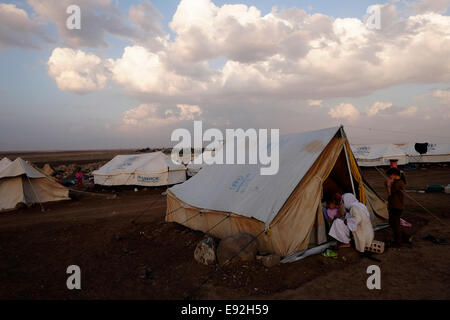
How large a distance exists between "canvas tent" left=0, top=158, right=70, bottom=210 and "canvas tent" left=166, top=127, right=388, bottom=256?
1000 cm

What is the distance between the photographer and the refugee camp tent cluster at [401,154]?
27.7 m

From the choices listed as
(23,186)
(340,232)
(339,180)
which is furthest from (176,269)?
(23,186)

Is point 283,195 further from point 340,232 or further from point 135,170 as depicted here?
point 135,170

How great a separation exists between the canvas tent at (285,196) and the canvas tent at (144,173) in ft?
32.6

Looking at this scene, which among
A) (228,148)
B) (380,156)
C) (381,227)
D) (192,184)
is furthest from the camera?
(380,156)

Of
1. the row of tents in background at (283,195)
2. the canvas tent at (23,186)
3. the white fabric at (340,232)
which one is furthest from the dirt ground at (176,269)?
the canvas tent at (23,186)

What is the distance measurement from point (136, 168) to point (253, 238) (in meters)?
14.6

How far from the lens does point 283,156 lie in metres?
7.54

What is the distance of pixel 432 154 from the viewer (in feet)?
92.3

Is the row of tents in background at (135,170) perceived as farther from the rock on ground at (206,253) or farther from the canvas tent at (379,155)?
the rock on ground at (206,253)

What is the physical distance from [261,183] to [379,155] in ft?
84.5
